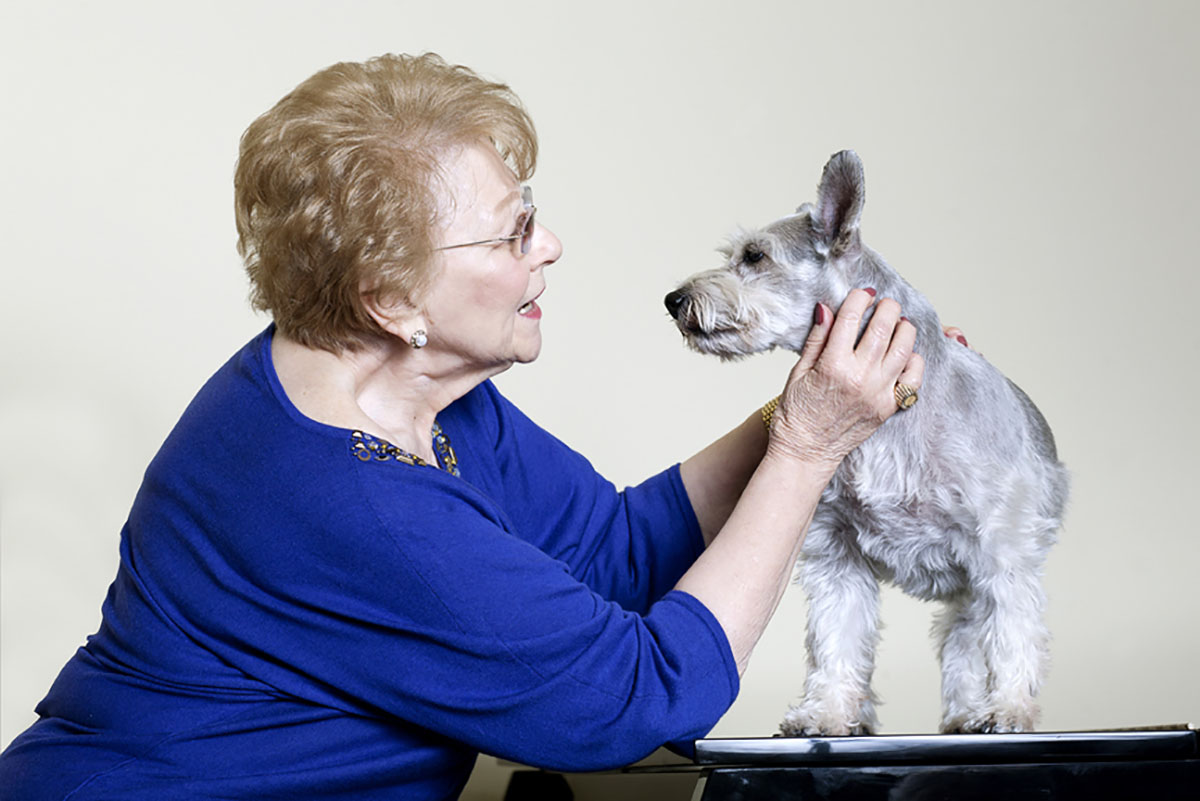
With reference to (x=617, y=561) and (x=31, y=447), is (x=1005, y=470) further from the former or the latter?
(x=31, y=447)

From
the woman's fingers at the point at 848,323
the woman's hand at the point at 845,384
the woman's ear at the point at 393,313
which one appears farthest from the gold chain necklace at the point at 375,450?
the woman's fingers at the point at 848,323

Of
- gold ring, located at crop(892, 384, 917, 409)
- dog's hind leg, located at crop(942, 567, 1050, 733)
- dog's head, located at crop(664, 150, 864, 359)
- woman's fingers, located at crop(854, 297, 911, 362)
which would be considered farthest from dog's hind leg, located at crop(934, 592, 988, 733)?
dog's head, located at crop(664, 150, 864, 359)

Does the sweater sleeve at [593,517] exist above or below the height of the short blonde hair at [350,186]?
below

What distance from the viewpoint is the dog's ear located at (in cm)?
221

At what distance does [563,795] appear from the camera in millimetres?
2668

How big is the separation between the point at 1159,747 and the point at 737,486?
0.94 m

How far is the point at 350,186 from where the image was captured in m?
1.95

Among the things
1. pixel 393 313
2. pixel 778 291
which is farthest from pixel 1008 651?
pixel 393 313

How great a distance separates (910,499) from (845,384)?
0.83 ft

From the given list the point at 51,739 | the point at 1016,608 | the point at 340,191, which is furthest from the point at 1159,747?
the point at 51,739

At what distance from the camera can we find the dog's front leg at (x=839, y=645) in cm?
229

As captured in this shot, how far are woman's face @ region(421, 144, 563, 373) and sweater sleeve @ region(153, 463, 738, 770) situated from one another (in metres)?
0.29

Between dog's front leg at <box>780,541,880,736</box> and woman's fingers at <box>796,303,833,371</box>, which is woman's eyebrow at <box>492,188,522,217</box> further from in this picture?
dog's front leg at <box>780,541,880,736</box>

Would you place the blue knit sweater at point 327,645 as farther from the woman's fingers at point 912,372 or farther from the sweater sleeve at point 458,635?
the woman's fingers at point 912,372
